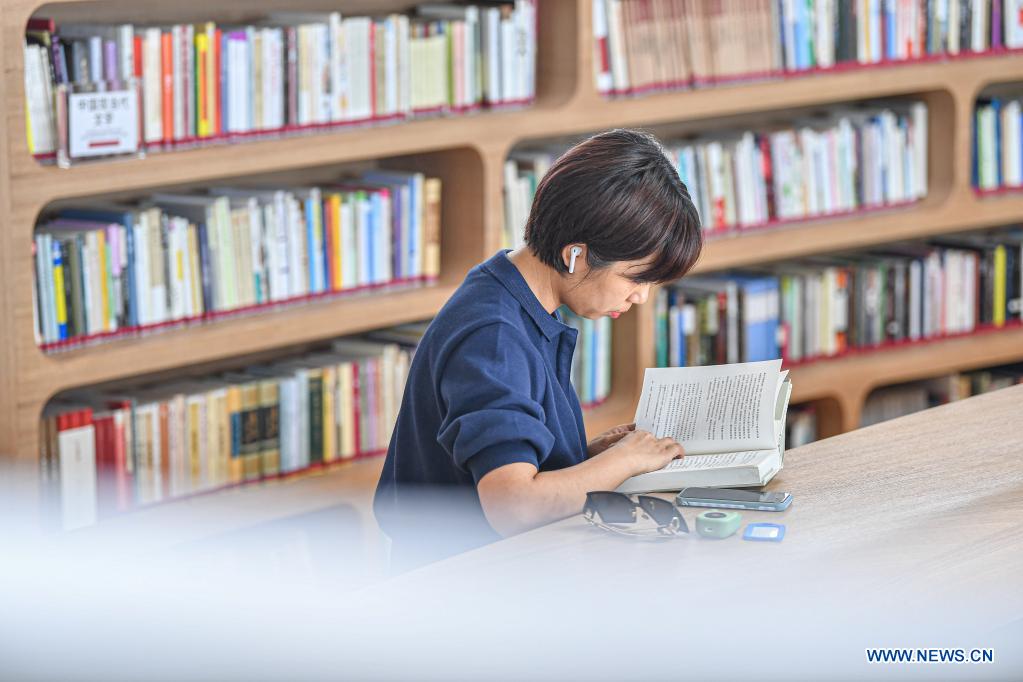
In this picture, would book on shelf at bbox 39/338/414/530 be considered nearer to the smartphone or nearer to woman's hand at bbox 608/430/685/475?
woman's hand at bbox 608/430/685/475

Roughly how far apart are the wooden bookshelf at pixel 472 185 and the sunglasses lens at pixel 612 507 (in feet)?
4.09

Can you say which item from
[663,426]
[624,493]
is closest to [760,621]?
[624,493]

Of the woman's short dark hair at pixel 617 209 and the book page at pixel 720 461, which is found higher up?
the woman's short dark hair at pixel 617 209

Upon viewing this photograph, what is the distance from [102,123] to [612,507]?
1.34m

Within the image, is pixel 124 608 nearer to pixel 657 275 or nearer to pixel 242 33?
pixel 657 275

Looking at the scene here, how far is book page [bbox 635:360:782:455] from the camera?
184 cm

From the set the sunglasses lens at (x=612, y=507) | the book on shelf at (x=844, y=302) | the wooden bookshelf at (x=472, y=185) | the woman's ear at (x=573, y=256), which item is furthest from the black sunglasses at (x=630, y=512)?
the book on shelf at (x=844, y=302)

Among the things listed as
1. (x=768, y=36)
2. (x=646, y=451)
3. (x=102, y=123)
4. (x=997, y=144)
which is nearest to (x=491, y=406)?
(x=646, y=451)

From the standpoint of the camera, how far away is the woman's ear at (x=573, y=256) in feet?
5.89

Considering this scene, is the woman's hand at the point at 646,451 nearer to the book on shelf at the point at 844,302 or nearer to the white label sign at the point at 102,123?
the white label sign at the point at 102,123

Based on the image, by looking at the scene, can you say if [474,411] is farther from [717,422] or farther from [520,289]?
[717,422]

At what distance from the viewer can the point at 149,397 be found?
9.30 feet

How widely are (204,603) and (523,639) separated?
1.67 feet

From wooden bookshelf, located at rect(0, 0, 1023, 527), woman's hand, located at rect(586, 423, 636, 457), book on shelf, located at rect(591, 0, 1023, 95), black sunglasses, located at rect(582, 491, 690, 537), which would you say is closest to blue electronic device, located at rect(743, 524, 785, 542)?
black sunglasses, located at rect(582, 491, 690, 537)
